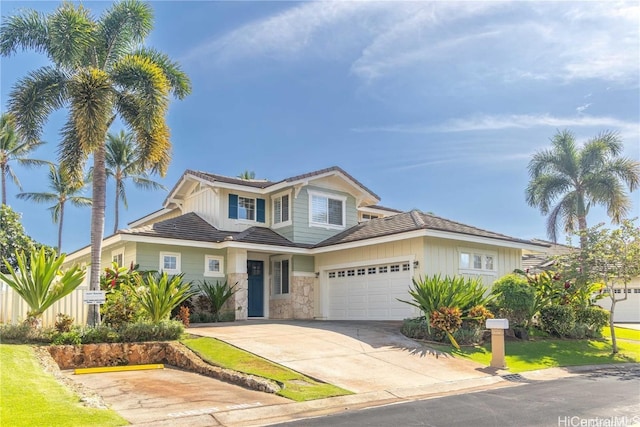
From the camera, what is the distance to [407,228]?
19.3 m

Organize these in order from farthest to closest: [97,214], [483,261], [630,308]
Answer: [630,308], [483,261], [97,214]

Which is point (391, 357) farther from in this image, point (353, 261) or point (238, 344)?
point (353, 261)

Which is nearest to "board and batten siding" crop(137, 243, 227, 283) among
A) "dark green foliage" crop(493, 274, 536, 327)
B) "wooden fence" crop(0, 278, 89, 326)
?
"wooden fence" crop(0, 278, 89, 326)

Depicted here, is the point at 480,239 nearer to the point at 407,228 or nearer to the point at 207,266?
the point at 407,228

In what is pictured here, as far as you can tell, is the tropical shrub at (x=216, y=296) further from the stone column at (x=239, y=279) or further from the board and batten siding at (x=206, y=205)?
the board and batten siding at (x=206, y=205)

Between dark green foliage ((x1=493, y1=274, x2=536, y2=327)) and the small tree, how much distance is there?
1.67 m

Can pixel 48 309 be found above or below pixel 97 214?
below

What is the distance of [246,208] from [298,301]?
4.72 metres

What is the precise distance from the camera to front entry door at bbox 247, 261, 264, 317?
2352 cm

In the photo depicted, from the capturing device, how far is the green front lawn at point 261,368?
10039 millimetres

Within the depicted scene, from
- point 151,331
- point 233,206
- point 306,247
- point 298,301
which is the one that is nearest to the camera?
point 151,331

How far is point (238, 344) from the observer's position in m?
14.1

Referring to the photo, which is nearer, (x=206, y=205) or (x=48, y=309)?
(x=48, y=309)

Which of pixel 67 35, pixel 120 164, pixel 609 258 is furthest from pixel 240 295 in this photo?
pixel 120 164
